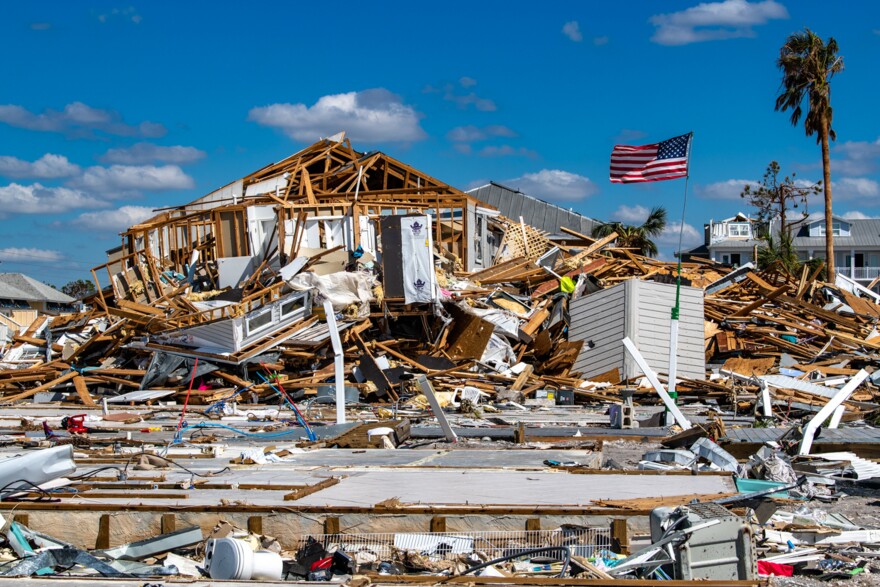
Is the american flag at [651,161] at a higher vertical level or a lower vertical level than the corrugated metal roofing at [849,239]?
lower

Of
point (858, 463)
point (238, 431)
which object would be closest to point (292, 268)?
point (238, 431)

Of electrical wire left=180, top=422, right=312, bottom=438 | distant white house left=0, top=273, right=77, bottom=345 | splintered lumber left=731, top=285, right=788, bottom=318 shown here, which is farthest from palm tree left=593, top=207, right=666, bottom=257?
distant white house left=0, top=273, right=77, bottom=345

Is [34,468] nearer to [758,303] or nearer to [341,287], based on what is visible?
[341,287]

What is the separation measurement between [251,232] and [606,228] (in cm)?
2361

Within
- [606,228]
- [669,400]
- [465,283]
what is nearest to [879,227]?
[606,228]

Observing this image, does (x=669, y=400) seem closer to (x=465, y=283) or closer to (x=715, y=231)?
(x=465, y=283)

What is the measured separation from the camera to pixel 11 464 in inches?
331

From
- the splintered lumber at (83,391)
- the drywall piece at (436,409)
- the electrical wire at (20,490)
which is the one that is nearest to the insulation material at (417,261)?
the splintered lumber at (83,391)

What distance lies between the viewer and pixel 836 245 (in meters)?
68.5

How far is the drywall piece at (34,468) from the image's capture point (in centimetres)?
840

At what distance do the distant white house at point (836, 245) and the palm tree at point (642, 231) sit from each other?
2172cm

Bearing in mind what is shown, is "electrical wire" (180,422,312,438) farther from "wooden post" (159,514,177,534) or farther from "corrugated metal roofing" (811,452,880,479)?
"corrugated metal roofing" (811,452,880,479)

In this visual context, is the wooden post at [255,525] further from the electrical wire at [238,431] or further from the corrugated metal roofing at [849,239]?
the corrugated metal roofing at [849,239]

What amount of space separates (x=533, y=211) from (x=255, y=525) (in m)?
44.0
